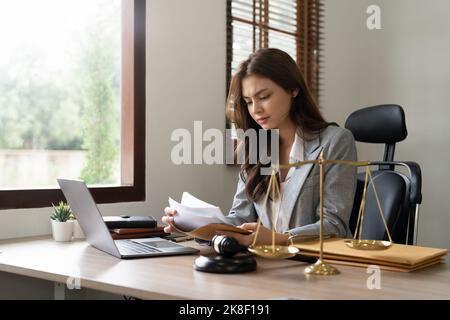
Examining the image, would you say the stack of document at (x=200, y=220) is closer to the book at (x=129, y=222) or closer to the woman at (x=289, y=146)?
the woman at (x=289, y=146)

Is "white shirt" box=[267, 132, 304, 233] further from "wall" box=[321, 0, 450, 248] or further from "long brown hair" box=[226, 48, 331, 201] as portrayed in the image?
"wall" box=[321, 0, 450, 248]

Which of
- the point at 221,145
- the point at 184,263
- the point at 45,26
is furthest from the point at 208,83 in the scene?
Result: the point at 184,263

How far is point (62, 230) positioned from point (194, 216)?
1.67 ft

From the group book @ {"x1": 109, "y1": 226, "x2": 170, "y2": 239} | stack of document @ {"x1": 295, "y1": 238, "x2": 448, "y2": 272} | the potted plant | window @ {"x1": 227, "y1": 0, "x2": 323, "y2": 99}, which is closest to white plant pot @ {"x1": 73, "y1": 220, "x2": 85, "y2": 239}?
the potted plant

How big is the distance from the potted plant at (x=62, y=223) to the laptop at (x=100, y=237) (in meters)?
0.15

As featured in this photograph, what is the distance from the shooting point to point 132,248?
1.75 metres

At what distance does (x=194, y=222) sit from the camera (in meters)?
1.80

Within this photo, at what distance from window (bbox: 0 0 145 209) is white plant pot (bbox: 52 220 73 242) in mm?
168

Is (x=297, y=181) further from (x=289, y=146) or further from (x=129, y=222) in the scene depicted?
(x=129, y=222)

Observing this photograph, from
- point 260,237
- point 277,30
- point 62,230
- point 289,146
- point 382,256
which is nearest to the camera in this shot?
point 382,256

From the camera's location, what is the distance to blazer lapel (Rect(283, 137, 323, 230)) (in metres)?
2.04

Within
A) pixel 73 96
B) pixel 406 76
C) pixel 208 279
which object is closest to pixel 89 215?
pixel 208 279

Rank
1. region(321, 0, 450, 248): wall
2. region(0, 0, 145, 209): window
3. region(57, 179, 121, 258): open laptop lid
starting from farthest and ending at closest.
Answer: region(321, 0, 450, 248): wall → region(0, 0, 145, 209): window → region(57, 179, 121, 258): open laptop lid

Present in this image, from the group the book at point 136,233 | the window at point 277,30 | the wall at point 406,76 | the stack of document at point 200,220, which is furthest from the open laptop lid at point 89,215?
the wall at point 406,76
